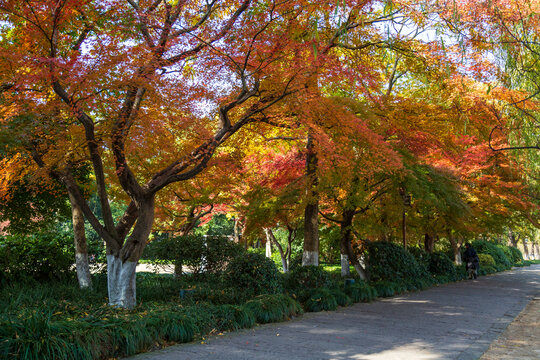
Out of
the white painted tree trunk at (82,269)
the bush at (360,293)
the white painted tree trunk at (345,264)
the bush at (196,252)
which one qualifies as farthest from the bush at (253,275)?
the white painted tree trunk at (345,264)

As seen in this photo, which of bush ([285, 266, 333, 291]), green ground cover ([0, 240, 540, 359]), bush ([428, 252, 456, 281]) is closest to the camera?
green ground cover ([0, 240, 540, 359])

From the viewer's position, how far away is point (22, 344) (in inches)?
173

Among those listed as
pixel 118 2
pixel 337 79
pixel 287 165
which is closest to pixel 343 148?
pixel 337 79

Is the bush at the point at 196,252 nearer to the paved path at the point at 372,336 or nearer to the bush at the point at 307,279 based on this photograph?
the bush at the point at 307,279

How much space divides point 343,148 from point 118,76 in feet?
18.2

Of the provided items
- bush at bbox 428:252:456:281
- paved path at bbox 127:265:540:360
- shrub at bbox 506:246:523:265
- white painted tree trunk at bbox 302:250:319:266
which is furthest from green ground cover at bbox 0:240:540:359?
shrub at bbox 506:246:523:265

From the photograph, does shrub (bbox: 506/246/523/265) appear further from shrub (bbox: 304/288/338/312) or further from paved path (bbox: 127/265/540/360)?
shrub (bbox: 304/288/338/312)

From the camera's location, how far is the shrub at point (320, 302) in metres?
9.15

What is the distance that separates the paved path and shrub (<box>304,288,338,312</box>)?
26cm

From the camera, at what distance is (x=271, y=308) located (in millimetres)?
7688

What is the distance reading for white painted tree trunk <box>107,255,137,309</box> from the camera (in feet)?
26.5

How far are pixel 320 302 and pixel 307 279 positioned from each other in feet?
4.61

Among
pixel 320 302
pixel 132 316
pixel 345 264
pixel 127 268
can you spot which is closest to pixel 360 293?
pixel 320 302

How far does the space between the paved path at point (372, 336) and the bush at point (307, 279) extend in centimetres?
111
